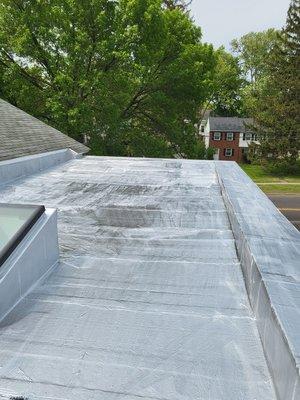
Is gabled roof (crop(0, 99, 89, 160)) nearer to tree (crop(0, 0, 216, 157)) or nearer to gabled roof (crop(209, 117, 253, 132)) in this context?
tree (crop(0, 0, 216, 157))

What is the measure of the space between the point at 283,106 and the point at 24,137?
115ft

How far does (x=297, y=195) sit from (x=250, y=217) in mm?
27133

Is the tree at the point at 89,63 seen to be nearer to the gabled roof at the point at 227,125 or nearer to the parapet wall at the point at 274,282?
the parapet wall at the point at 274,282

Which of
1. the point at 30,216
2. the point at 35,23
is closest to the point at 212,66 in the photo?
the point at 35,23

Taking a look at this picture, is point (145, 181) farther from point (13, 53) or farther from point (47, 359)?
point (13, 53)

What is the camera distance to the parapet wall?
1927 mm

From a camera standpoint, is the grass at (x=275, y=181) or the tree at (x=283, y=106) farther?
the tree at (x=283, y=106)

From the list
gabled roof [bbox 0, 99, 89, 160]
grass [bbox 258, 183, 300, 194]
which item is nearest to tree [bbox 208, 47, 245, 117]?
grass [bbox 258, 183, 300, 194]

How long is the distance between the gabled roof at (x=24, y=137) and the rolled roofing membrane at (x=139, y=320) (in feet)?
15.2

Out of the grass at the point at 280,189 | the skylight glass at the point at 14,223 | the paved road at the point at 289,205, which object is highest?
the skylight glass at the point at 14,223

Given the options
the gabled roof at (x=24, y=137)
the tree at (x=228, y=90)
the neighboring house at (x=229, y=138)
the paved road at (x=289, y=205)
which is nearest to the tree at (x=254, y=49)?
the tree at (x=228, y=90)

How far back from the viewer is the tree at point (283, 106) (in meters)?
38.4

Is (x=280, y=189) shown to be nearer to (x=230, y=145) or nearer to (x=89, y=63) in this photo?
(x=89, y=63)

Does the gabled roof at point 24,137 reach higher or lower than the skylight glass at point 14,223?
higher
